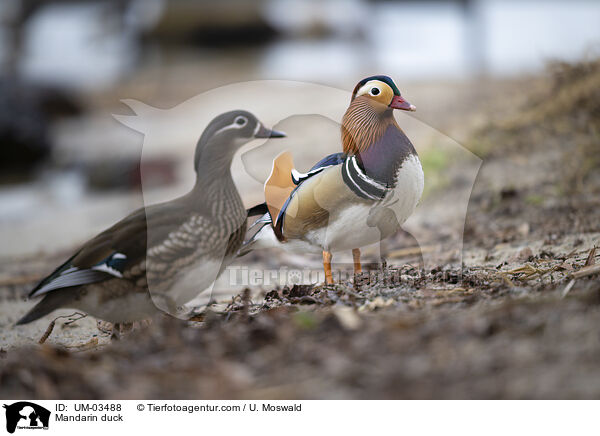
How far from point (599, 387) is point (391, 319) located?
526mm

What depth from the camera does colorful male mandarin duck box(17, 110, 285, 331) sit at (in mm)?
1691

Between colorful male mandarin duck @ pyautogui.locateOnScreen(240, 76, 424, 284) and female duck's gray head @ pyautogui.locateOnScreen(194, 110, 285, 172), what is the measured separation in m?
0.23

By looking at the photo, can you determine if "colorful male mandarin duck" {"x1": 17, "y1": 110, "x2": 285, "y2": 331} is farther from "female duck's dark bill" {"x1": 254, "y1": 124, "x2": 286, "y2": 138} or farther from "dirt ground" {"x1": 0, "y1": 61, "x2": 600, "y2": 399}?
"dirt ground" {"x1": 0, "y1": 61, "x2": 600, "y2": 399}

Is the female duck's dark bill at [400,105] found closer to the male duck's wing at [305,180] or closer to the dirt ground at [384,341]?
the male duck's wing at [305,180]

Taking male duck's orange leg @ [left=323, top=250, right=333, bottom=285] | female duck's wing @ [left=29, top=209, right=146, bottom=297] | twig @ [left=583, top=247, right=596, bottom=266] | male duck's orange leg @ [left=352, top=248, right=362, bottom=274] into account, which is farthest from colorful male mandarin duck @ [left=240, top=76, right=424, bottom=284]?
twig @ [left=583, top=247, right=596, bottom=266]

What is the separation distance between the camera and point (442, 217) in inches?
128
